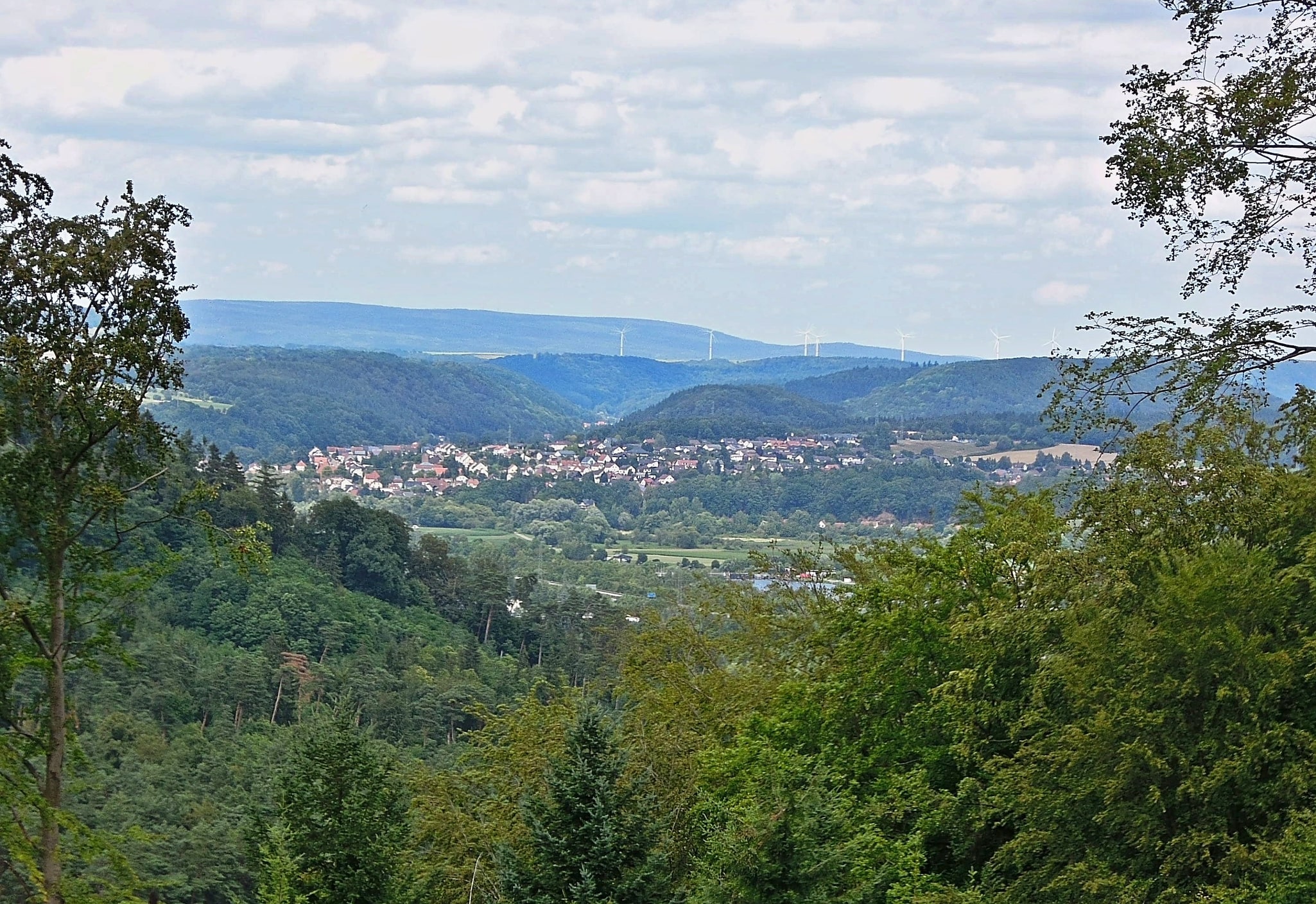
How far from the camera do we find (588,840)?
12.9 meters

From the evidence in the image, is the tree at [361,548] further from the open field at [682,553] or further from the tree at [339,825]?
the tree at [339,825]

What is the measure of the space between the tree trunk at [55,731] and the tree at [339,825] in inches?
93.5

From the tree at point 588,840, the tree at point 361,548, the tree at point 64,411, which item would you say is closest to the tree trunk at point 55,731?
the tree at point 64,411

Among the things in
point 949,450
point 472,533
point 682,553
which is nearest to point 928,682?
point 682,553

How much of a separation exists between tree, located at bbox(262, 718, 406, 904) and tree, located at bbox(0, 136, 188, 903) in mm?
2779

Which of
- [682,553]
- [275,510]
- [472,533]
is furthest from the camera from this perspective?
[472,533]

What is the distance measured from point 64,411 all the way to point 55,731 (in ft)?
9.15

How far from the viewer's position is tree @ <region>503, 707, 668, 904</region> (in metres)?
12.8

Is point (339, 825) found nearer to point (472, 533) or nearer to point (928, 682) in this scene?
point (928, 682)

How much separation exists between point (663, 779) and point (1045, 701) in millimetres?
5226

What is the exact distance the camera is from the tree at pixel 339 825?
14586mm

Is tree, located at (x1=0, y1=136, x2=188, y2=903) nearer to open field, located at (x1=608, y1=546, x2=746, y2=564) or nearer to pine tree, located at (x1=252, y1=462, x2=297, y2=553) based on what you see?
pine tree, located at (x1=252, y1=462, x2=297, y2=553)

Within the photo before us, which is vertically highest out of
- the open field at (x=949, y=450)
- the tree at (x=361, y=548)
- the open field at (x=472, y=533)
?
the open field at (x=949, y=450)

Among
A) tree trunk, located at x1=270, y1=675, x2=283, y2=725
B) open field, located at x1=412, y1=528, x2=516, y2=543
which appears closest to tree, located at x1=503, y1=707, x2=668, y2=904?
tree trunk, located at x1=270, y1=675, x2=283, y2=725
